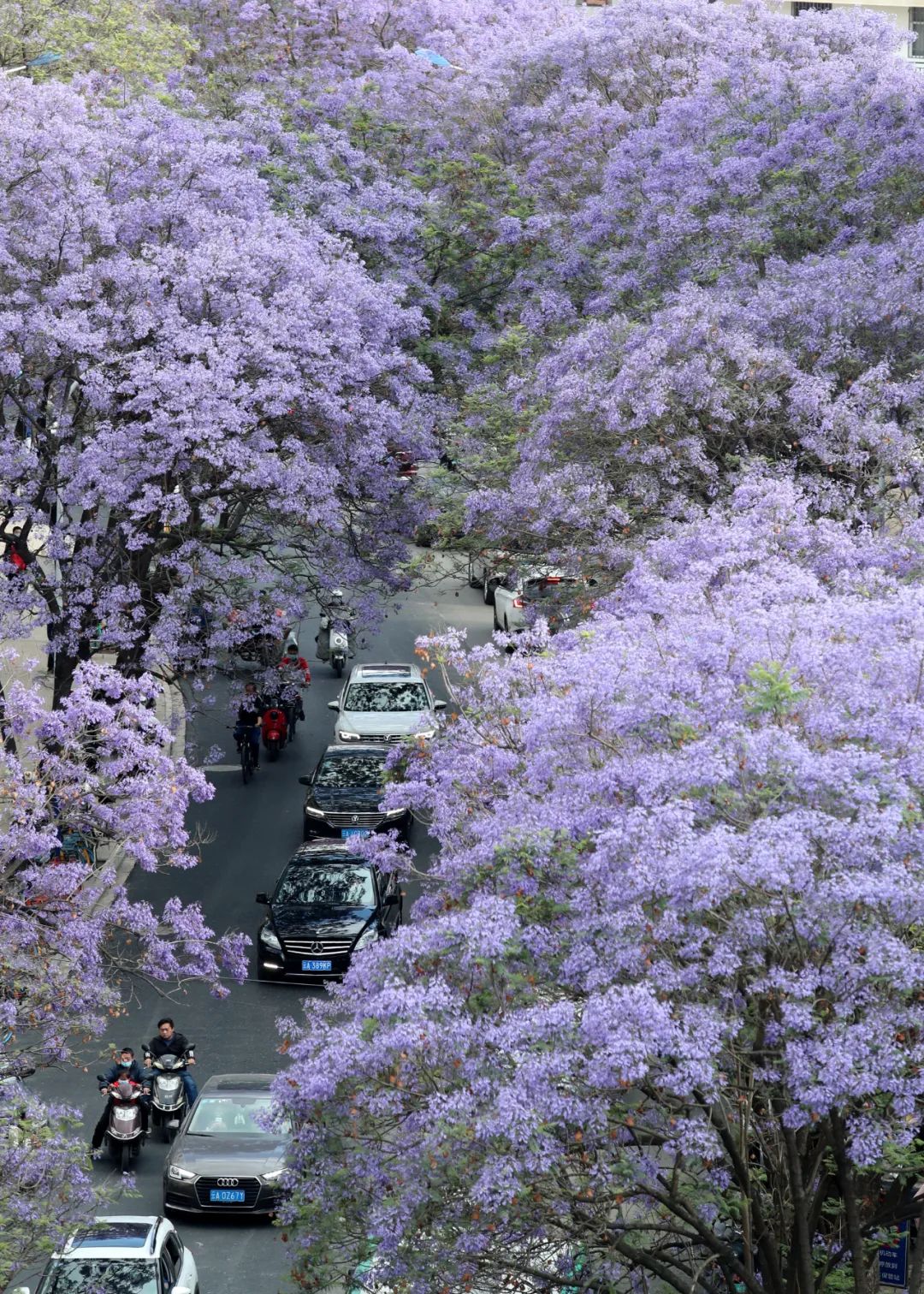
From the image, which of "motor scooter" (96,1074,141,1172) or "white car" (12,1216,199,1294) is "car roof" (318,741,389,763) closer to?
"motor scooter" (96,1074,141,1172)

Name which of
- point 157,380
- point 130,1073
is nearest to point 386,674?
point 157,380

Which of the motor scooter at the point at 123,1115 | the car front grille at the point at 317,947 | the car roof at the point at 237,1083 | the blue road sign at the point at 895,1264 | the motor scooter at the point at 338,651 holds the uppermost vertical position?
the blue road sign at the point at 895,1264

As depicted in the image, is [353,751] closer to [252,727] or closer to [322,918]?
[252,727]

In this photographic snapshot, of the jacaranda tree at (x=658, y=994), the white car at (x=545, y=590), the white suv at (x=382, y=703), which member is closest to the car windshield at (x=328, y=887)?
the white car at (x=545, y=590)

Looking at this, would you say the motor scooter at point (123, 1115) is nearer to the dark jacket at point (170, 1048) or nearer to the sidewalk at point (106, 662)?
the dark jacket at point (170, 1048)

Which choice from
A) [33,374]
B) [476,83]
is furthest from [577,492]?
[476,83]

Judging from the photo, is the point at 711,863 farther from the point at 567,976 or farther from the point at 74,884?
the point at 74,884

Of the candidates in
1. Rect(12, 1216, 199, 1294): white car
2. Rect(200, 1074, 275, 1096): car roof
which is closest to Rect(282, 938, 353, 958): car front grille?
Rect(200, 1074, 275, 1096): car roof

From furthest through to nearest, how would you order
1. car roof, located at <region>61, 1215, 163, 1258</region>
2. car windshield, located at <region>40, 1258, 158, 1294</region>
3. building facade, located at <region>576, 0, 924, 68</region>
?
1. building facade, located at <region>576, 0, 924, 68</region>
2. car roof, located at <region>61, 1215, 163, 1258</region>
3. car windshield, located at <region>40, 1258, 158, 1294</region>
